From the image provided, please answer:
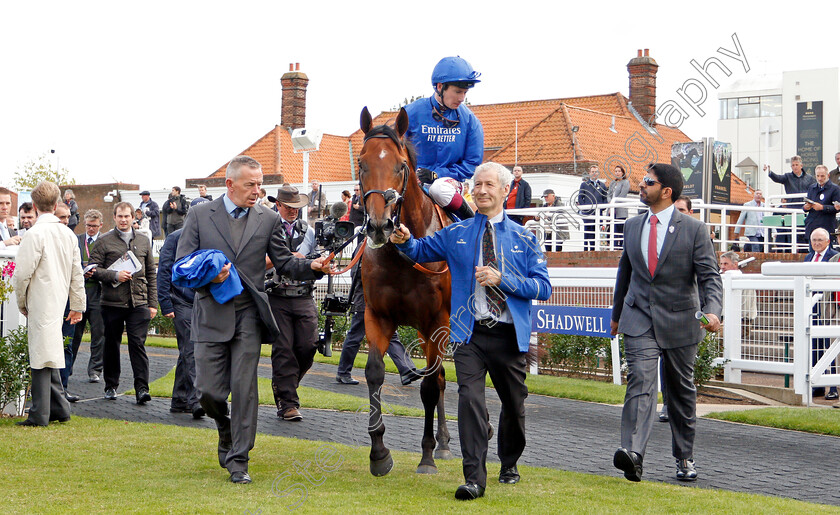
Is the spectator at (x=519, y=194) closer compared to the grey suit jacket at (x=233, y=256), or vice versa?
the grey suit jacket at (x=233, y=256)

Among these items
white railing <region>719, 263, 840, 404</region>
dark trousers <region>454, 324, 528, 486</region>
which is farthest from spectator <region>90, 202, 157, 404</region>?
white railing <region>719, 263, 840, 404</region>

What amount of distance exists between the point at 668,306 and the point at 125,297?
6.36 meters

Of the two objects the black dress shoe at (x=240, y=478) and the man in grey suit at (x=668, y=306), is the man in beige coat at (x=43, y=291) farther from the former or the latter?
the man in grey suit at (x=668, y=306)

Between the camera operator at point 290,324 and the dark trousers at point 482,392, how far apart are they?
3.74 metres

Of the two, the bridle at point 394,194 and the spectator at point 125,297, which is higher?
the bridle at point 394,194

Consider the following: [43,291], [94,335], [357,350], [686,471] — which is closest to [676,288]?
[686,471]

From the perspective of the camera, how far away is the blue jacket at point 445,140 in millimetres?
7488

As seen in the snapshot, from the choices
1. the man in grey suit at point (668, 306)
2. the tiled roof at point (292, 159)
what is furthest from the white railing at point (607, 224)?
the tiled roof at point (292, 159)

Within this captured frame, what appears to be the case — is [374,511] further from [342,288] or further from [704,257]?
[342,288]

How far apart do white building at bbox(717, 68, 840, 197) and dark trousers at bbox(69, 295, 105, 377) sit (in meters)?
26.0

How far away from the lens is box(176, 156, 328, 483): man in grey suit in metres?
6.37

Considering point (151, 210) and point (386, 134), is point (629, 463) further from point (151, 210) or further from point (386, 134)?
point (151, 210)

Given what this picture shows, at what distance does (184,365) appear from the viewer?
9.82 m

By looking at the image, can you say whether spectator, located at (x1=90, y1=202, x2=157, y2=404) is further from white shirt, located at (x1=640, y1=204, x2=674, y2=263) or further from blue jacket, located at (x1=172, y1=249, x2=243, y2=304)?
white shirt, located at (x1=640, y1=204, x2=674, y2=263)
